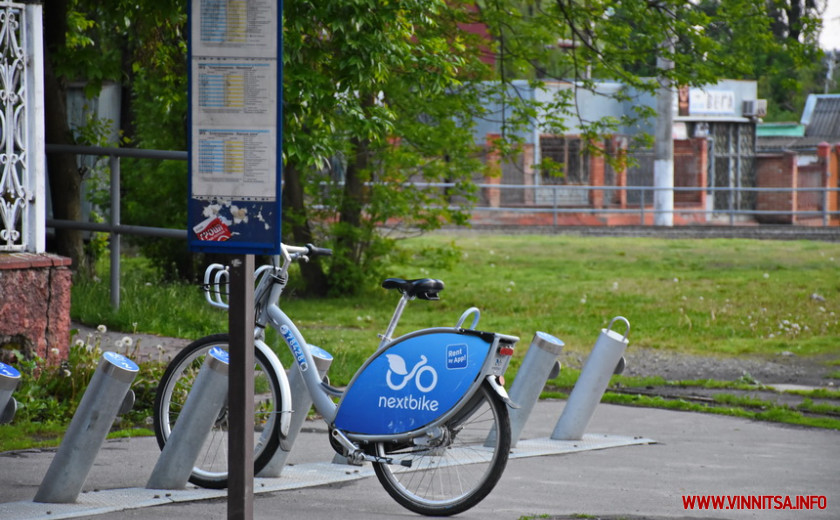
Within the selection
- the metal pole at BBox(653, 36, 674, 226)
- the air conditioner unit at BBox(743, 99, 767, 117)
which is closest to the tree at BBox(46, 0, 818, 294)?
the metal pole at BBox(653, 36, 674, 226)

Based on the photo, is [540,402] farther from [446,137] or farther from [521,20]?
[521,20]

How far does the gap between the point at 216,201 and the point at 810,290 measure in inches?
639

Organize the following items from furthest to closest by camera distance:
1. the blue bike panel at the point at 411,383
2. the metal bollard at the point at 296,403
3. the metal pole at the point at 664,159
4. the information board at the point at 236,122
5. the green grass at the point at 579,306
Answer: the metal pole at the point at 664,159 < the green grass at the point at 579,306 < the metal bollard at the point at 296,403 < the blue bike panel at the point at 411,383 < the information board at the point at 236,122

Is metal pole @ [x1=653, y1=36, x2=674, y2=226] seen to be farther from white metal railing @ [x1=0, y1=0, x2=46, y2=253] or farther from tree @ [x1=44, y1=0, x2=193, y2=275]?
white metal railing @ [x1=0, y1=0, x2=46, y2=253]

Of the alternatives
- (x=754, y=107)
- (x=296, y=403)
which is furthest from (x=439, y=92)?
(x=754, y=107)

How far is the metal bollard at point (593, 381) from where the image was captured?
7363 millimetres

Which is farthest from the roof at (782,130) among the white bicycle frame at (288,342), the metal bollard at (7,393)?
the metal bollard at (7,393)

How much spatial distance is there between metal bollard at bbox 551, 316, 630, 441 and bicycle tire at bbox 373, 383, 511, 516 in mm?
1679

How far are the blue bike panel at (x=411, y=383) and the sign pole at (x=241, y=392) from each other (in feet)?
4.82

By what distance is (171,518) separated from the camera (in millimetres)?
5090

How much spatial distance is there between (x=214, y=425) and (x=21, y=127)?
281 cm

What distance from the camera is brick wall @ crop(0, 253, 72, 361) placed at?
7.65 meters

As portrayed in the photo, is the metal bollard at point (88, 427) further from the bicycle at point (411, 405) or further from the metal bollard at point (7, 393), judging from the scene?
the bicycle at point (411, 405)

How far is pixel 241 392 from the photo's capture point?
4.11m
